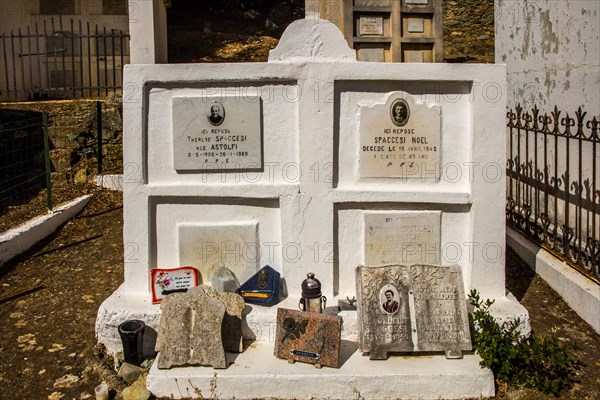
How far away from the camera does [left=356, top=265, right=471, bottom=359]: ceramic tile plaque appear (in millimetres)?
4582

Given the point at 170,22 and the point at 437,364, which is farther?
the point at 170,22

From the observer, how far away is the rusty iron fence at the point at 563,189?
18.6ft

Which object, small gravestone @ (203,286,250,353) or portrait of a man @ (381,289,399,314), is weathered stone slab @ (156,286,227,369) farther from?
portrait of a man @ (381,289,399,314)

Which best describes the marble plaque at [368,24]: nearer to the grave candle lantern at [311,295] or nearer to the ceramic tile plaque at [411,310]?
the ceramic tile plaque at [411,310]

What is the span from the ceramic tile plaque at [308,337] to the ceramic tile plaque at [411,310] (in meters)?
0.27

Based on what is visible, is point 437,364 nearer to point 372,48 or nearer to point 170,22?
point 372,48

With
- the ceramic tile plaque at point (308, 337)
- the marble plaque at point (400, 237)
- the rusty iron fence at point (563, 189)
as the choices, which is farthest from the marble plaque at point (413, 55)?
the ceramic tile plaque at point (308, 337)

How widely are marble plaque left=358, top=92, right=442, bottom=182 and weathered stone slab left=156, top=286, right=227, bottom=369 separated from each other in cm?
182

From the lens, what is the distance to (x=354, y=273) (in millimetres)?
5332

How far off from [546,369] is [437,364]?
3.02ft

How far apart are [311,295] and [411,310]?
825mm

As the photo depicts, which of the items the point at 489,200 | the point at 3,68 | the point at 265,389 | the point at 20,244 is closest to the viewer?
the point at 265,389

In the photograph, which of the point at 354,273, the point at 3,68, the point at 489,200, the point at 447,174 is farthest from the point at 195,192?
the point at 3,68

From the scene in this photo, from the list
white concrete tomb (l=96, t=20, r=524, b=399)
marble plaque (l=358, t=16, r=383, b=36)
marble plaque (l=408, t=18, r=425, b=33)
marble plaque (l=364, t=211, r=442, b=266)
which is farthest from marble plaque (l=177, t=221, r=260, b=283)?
marble plaque (l=408, t=18, r=425, b=33)
